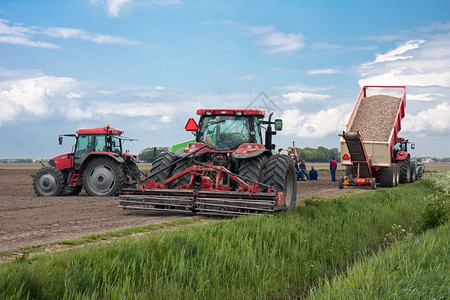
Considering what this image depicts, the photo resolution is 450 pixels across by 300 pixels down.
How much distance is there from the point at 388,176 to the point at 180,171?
13.6 metres

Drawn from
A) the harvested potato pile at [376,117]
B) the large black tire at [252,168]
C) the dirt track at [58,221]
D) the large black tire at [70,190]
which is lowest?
the dirt track at [58,221]

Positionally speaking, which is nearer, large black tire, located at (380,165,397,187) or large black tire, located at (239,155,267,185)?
large black tire, located at (239,155,267,185)

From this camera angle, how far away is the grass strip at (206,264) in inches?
193

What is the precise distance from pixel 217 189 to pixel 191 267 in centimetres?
523

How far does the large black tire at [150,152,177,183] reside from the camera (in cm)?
1216

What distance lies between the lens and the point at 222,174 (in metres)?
11.4

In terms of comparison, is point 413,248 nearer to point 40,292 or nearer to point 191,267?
point 191,267

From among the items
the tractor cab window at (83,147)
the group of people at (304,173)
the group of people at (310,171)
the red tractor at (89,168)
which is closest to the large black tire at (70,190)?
the red tractor at (89,168)

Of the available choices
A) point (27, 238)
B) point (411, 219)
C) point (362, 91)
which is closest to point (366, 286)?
point (27, 238)

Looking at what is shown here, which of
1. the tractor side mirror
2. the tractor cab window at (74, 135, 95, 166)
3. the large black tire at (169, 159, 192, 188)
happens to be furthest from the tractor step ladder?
the large black tire at (169, 159, 192, 188)

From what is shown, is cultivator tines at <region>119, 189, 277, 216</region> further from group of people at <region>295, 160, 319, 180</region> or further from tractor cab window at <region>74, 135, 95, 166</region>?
group of people at <region>295, 160, 319, 180</region>

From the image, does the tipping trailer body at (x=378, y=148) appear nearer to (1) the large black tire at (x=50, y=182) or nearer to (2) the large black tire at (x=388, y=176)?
(2) the large black tire at (x=388, y=176)

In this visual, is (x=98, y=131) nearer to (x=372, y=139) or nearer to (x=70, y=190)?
(x=70, y=190)

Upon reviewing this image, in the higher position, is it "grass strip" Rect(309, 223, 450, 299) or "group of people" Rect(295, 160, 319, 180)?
"group of people" Rect(295, 160, 319, 180)
